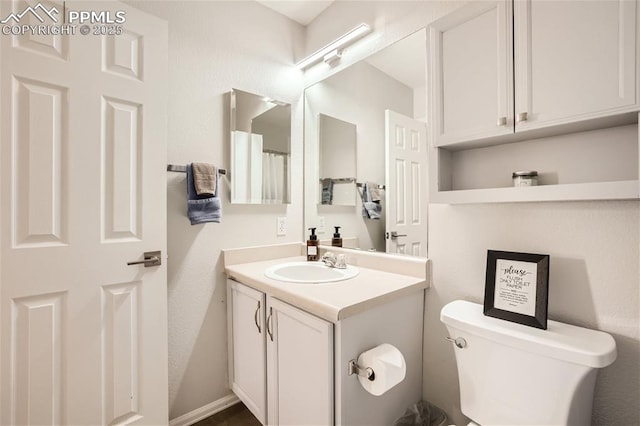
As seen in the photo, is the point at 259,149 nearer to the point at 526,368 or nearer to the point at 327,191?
the point at 327,191

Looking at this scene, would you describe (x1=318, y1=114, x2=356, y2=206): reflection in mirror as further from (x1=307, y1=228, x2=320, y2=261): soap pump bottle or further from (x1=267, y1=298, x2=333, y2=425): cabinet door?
(x1=267, y1=298, x2=333, y2=425): cabinet door

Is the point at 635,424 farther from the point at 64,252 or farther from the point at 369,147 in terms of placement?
the point at 64,252

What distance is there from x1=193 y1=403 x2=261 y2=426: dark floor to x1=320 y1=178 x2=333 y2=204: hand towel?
1.39 metres

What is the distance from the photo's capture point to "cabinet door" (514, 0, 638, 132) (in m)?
0.79

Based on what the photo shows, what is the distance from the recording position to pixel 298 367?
1.17m

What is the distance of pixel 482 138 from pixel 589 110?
30cm

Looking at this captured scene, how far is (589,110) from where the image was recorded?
84 centimetres

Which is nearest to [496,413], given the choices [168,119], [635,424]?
[635,424]

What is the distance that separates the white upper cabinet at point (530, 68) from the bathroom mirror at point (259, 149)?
1055 millimetres

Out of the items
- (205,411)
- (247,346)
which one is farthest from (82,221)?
(205,411)

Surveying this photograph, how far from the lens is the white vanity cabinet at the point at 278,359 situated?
1.06 meters

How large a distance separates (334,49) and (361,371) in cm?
178

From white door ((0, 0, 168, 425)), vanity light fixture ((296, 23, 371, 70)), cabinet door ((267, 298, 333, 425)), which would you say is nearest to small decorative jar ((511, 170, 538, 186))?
cabinet door ((267, 298, 333, 425))

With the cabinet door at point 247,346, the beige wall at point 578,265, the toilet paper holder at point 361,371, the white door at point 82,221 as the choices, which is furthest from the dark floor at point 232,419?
the beige wall at point 578,265
